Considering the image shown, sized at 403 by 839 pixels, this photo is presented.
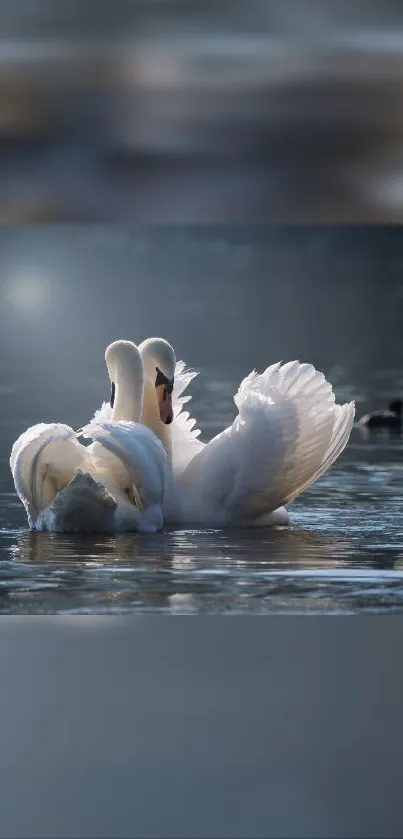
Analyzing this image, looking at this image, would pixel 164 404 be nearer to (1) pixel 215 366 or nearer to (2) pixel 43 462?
(2) pixel 43 462

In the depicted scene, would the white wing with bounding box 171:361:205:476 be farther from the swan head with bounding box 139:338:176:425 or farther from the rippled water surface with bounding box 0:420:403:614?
the rippled water surface with bounding box 0:420:403:614

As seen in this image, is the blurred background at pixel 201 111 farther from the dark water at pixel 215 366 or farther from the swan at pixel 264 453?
the swan at pixel 264 453

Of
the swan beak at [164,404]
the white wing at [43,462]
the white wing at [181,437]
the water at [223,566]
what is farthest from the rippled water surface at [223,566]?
the swan beak at [164,404]

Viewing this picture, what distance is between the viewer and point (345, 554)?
4.07 m

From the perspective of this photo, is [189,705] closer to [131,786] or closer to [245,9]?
[131,786]

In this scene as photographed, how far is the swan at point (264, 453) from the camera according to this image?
4719 millimetres

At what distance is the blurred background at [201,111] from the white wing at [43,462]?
2.39 metres

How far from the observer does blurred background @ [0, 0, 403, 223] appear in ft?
6.15

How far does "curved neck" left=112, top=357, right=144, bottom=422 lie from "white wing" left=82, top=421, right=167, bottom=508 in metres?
0.45

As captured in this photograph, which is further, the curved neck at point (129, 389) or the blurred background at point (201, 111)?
the curved neck at point (129, 389)

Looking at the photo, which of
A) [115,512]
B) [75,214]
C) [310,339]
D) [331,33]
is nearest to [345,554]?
[115,512]

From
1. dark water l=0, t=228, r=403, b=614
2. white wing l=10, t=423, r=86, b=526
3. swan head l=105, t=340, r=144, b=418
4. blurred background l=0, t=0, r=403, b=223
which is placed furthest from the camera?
swan head l=105, t=340, r=144, b=418

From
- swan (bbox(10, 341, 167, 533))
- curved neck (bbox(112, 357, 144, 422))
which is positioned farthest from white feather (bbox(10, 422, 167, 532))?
curved neck (bbox(112, 357, 144, 422))

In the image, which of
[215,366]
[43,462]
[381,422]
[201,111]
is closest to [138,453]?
[43,462]
